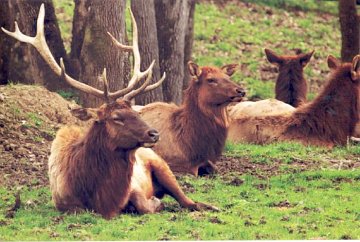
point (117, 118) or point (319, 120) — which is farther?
point (319, 120)

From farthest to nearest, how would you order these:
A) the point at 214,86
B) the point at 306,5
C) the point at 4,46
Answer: the point at 306,5
the point at 4,46
the point at 214,86

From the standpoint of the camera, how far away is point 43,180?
41.5 feet

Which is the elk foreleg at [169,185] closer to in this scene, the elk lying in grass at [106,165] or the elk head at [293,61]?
the elk lying in grass at [106,165]

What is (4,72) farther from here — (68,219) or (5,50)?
(68,219)

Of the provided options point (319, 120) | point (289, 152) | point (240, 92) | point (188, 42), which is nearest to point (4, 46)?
point (240, 92)

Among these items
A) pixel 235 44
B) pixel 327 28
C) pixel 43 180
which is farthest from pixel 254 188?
pixel 327 28

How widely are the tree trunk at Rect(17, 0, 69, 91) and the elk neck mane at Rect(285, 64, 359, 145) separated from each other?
4.23 metres

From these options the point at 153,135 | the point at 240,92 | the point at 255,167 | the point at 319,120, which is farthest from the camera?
the point at 319,120

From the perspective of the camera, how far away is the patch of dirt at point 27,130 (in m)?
12.8

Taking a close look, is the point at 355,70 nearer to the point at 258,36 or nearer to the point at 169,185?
the point at 169,185

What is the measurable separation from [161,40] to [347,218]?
7.44m

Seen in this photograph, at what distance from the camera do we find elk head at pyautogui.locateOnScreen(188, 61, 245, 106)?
13312mm

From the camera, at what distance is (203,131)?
44.8ft

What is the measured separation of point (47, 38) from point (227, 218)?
7.94 m
